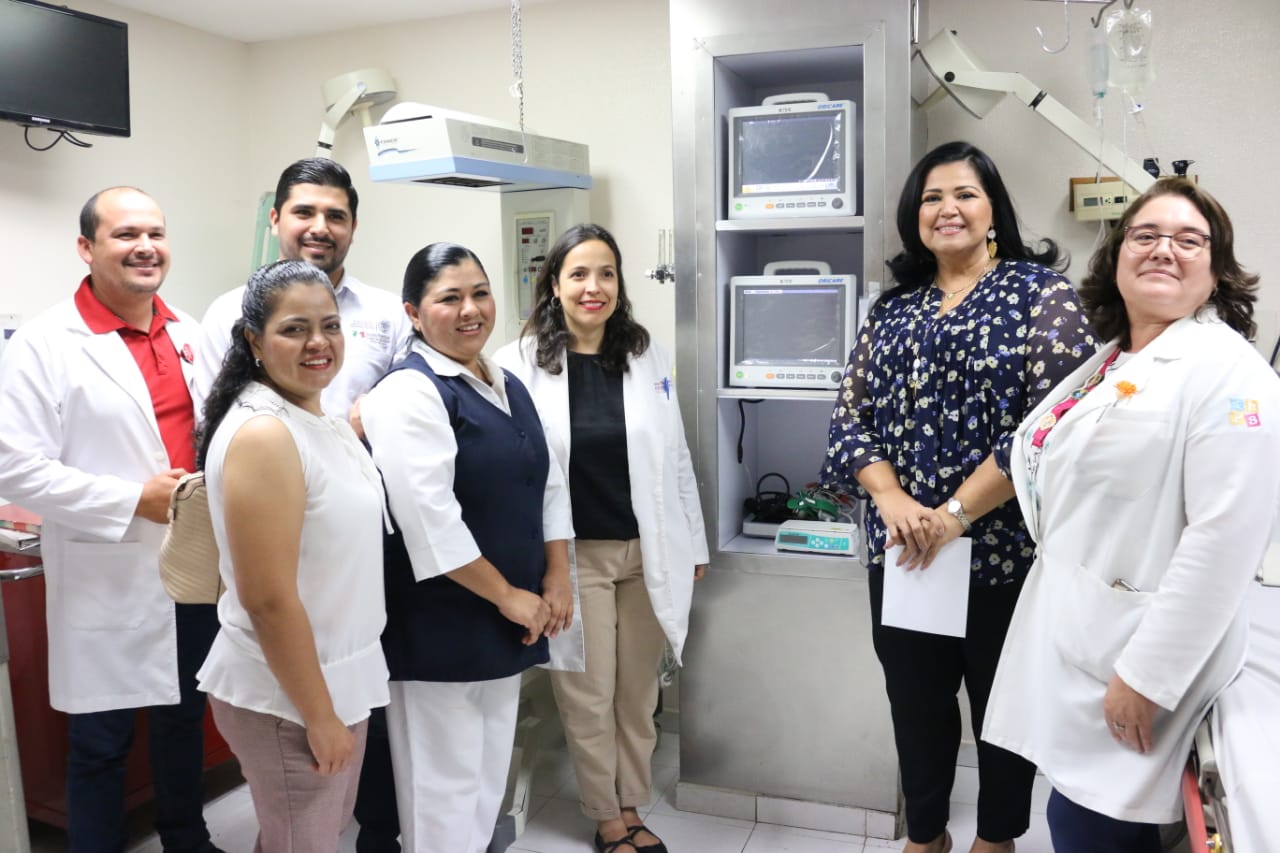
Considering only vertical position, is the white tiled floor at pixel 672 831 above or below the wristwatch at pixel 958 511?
below

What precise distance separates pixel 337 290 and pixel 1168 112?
6.88 feet

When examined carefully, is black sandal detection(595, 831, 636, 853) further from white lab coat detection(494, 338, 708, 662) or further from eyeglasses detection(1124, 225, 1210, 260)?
eyeglasses detection(1124, 225, 1210, 260)

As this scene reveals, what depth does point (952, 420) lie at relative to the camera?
6.16ft

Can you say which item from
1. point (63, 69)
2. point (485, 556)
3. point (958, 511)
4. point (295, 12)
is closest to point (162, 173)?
point (63, 69)

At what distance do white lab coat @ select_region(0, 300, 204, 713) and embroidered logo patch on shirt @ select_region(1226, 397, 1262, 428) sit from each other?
1855 mm

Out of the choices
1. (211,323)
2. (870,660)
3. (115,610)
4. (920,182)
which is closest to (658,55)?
(920,182)

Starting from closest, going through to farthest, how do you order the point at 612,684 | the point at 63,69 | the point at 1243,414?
the point at 1243,414 < the point at 612,684 < the point at 63,69

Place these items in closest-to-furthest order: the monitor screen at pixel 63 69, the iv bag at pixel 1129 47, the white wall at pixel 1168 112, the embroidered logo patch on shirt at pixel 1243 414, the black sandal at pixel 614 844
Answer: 1. the embroidered logo patch on shirt at pixel 1243 414
2. the iv bag at pixel 1129 47
3. the black sandal at pixel 614 844
4. the white wall at pixel 1168 112
5. the monitor screen at pixel 63 69

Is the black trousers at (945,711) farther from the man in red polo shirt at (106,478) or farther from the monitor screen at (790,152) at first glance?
the man in red polo shirt at (106,478)

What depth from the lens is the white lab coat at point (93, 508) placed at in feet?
A: 6.41

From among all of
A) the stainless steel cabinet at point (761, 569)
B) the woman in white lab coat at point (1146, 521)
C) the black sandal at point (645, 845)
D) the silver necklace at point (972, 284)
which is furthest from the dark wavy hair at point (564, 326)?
the black sandal at point (645, 845)

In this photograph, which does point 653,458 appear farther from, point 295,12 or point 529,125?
point 295,12

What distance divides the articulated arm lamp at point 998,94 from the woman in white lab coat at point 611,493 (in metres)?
0.92

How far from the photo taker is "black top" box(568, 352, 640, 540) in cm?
224
